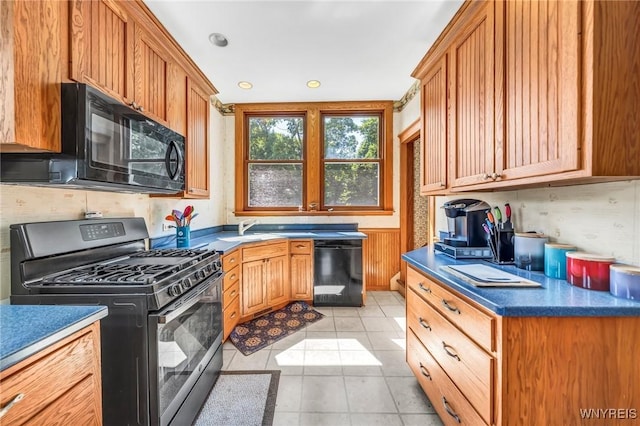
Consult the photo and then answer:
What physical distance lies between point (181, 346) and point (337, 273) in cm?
212

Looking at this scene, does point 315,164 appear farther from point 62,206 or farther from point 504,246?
point 62,206

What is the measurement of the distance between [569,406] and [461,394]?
1.29 ft

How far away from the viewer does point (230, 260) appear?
2.50 meters

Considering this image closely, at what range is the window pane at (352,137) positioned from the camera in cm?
393

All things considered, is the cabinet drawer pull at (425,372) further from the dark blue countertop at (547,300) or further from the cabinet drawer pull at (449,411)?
the dark blue countertop at (547,300)

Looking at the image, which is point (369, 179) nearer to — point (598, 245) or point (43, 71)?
point (598, 245)

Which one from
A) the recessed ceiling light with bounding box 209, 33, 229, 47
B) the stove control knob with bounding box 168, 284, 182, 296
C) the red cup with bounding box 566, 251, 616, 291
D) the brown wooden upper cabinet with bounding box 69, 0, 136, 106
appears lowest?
the stove control knob with bounding box 168, 284, 182, 296

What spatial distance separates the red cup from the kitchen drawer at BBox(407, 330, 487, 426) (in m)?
0.70

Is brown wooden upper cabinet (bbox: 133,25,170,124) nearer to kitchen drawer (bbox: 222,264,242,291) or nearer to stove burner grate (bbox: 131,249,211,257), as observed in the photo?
stove burner grate (bbox: 131,249,211,257)

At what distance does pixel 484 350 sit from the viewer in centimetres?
105

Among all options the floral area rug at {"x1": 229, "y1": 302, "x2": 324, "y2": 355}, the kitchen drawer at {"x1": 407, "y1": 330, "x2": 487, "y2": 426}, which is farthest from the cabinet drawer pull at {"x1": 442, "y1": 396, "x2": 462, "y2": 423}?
the floral area rug at {"x1": 229, "y1": 302, "x2": 324, "y2": 355}

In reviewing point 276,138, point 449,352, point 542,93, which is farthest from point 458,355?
point 276,138

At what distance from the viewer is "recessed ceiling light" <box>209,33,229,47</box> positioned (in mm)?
2277

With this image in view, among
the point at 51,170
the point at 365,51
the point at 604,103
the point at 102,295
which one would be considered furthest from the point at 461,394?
the point at 365,51
